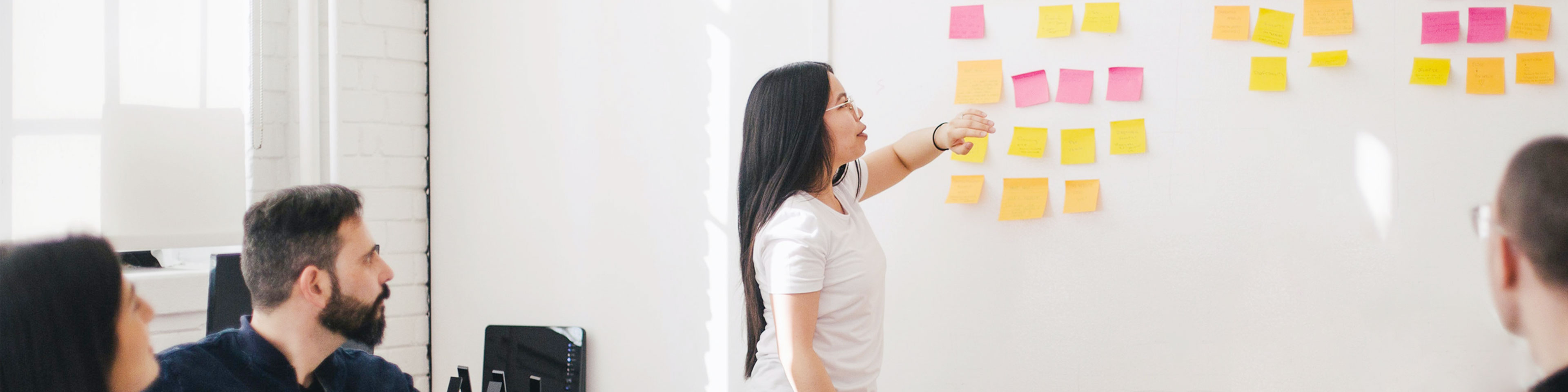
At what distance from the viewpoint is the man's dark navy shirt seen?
51.6 inches

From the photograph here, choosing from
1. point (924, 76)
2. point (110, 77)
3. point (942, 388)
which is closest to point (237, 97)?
point (110, 77)

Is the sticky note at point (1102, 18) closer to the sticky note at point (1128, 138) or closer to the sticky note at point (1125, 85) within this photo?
the sticky note at point (1125, 85)

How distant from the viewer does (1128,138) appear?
184cm

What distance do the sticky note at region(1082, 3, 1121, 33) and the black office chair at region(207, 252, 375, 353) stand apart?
1709 millimetres

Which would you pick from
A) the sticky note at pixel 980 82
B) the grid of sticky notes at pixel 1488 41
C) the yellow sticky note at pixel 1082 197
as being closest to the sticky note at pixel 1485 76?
the grid of sticky notes at pixel 1488 41

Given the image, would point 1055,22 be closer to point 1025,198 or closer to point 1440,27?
point 1025,198

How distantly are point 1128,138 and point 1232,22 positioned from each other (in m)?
0.29

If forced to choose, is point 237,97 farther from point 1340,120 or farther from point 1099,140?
point 1340,120

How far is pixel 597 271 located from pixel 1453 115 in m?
1.95

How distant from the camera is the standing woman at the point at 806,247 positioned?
1.47 meters

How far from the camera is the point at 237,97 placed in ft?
8.34

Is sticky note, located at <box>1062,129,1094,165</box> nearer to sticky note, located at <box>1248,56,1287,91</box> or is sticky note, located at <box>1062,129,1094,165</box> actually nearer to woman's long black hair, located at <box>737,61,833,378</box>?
sticky note, located at <box>1248,56,1287,91</box>

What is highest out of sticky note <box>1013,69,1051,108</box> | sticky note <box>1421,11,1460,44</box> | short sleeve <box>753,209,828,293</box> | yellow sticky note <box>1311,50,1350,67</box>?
sticky note <box>1421,11,1460,44</box>

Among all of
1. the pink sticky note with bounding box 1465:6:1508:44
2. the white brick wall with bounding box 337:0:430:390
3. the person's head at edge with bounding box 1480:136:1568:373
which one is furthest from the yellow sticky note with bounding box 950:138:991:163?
the white brick wall with bounding box 337:0:430:390
